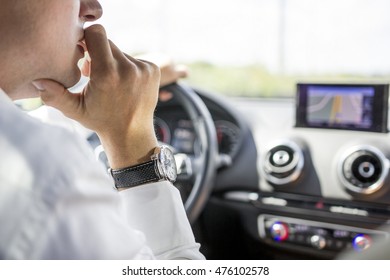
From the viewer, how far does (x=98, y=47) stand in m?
0.85

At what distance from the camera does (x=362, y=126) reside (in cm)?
156

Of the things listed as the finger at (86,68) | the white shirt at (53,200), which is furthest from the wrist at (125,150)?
the white shirt at (53,200)

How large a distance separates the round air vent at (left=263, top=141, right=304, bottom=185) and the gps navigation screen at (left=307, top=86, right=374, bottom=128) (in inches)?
4.5

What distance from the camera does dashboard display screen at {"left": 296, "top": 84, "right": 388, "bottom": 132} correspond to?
152 centimetres

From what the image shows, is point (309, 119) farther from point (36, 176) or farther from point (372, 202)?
point (36, 176)

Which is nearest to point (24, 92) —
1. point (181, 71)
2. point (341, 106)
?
point (181, 71)

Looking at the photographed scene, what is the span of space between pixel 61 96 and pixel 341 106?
3.04 feet

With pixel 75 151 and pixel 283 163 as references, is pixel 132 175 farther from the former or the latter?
pixel 283 163

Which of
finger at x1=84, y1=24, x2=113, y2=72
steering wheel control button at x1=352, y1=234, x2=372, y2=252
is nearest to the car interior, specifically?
steering wheel control button at x1=352, y1=234, x2=372, y2=252

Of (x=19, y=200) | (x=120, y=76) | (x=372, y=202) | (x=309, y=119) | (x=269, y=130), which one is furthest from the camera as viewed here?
(x=269, y=130)

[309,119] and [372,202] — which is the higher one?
[309,119]

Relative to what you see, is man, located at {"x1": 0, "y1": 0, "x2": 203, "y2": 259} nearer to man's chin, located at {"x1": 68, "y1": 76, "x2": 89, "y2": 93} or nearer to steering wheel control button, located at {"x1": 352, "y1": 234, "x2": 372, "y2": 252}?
man's chin, located at {"x1": 68, "y1": 76, "x2": 89, "y2": 93}

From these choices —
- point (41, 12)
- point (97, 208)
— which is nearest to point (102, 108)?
point (41, 12)

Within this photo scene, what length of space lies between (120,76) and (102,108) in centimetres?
6
